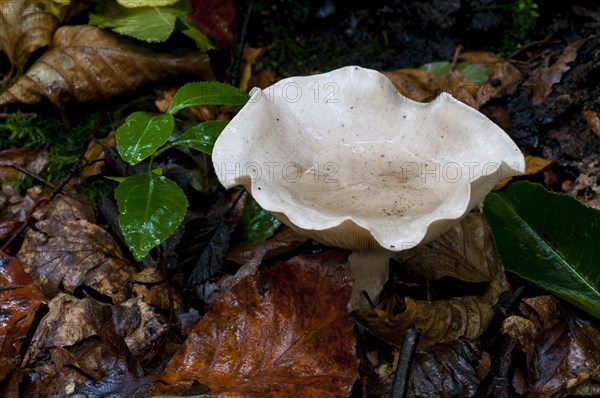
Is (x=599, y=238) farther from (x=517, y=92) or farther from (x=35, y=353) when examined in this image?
(x=35, y=353)

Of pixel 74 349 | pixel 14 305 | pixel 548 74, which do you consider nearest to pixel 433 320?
pixel 74 349

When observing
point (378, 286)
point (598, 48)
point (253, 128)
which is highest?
point (253, 128)

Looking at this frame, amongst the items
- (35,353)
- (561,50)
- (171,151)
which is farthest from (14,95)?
(561,50)

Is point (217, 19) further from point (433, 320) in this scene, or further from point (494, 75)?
point (433, 320)

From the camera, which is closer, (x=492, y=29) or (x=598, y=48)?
(x=598, y=48)

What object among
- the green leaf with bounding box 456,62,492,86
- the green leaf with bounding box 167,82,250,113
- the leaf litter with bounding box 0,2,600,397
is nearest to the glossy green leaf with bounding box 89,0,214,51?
the green leaf with bounding box 167,82,250,113

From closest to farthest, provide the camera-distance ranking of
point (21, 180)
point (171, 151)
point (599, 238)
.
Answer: point (599, 238), point (171, 151), point (21, 180)

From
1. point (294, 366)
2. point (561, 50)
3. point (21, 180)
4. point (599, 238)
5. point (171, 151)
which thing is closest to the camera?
point (294, 366)
